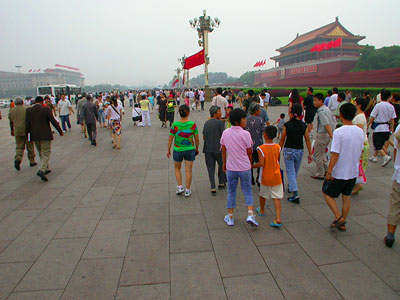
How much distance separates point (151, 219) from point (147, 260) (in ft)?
3.08

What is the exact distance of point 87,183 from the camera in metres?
5.34

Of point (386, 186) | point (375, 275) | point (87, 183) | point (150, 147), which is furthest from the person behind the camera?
point (150, 147)

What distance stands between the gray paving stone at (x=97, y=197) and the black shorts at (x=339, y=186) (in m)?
3.22

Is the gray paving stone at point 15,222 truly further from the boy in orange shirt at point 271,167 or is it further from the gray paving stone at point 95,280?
the boy in orange shirt at point 271,167

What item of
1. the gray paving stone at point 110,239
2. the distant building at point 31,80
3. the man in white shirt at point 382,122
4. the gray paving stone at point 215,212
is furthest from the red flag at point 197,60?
the distant building at point 31,80

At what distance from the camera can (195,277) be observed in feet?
8.61

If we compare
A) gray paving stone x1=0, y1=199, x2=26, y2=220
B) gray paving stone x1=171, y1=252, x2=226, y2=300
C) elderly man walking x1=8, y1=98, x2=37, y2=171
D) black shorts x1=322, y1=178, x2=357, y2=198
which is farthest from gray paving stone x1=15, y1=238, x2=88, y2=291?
elderly man walking x1=8, y1=98, x2=37, y2=171

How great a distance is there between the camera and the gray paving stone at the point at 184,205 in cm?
400

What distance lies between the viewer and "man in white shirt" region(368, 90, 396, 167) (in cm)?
570

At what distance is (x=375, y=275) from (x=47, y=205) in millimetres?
4412

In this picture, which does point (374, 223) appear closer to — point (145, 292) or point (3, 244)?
point (145, 292)

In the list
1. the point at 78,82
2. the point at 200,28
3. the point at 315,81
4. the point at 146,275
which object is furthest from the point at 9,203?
the point at 78,82

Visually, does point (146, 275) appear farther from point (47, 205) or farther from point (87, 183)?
point (87, 183)

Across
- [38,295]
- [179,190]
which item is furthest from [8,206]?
[179,190]
